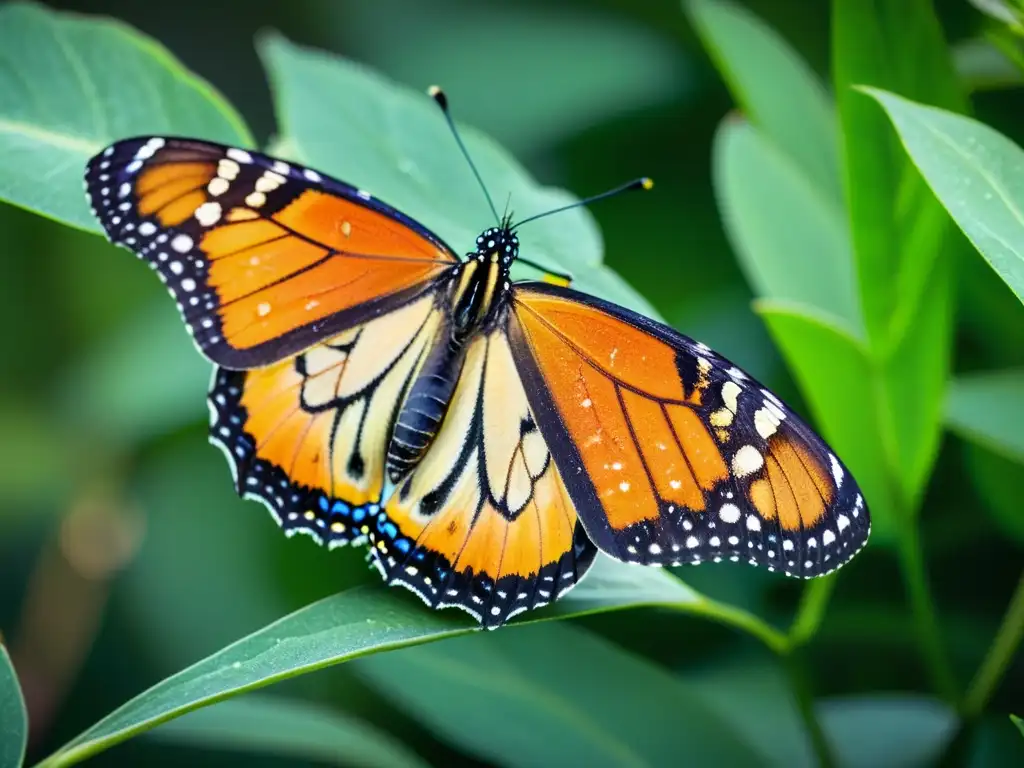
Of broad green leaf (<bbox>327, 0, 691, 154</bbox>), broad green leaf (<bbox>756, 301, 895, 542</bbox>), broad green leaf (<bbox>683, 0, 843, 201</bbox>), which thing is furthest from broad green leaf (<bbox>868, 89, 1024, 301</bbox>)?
broad green leaf (<bbox>327, 0, 691, 154</bbox>)

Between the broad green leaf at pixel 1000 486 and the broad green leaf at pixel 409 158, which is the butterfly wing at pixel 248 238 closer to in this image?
the broad green leaf at pixel 409 158

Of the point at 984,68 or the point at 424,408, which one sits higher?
the point at 984,68

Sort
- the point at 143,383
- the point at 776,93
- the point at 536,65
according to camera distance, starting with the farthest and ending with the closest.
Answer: the point at 536,65 → the point at 143,383 → the point at 776,93

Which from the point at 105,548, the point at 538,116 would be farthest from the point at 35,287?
the point at 538,116

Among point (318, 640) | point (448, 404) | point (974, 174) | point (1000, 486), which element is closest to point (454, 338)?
point (448, 404)

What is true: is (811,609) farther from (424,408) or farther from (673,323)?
(673,323)

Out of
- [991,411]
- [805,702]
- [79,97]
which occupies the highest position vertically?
[79,97]

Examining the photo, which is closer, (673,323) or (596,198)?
(596,198)
